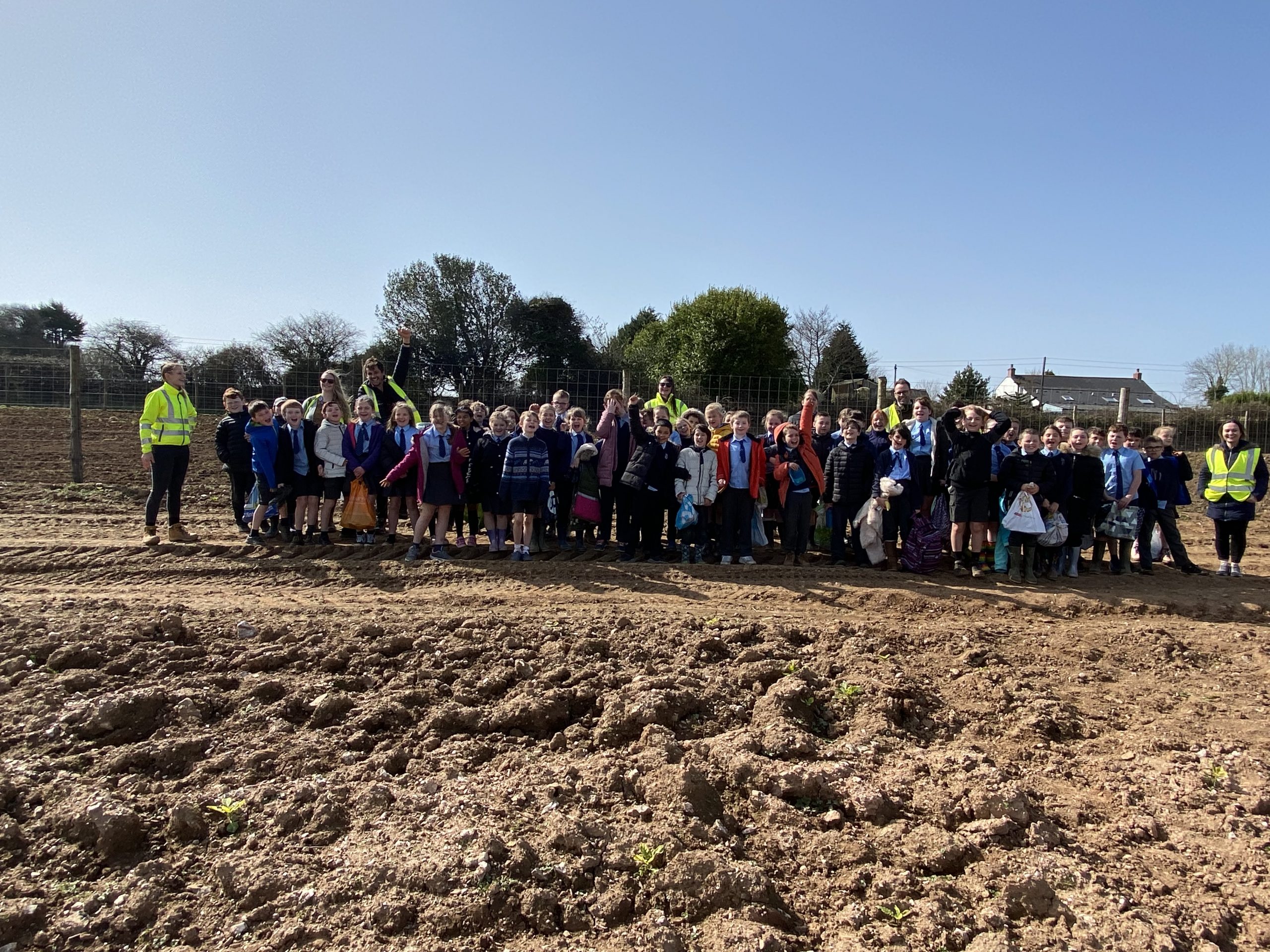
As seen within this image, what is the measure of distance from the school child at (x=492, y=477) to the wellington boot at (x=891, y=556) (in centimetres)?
397

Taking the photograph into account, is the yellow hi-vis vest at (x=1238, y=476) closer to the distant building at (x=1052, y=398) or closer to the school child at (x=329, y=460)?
the distant building at (x=1052, y=398)

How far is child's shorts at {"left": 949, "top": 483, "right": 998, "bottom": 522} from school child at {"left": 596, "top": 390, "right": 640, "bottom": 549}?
→ 3367 mm

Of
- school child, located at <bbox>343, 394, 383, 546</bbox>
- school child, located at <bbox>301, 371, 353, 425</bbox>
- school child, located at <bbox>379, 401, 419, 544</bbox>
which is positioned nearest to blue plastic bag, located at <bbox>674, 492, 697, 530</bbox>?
school child, located at <bbox>379, 401, 419, 544</bbox>

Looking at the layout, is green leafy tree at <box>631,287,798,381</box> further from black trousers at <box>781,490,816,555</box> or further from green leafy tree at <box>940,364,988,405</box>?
black trousers at <box>781,490,816,555</box>

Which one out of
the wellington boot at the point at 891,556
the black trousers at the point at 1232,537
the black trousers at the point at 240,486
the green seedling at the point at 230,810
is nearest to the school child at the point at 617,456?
the wellington boot at the point at 891,556

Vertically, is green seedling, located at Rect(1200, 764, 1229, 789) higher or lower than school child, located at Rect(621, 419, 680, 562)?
lower

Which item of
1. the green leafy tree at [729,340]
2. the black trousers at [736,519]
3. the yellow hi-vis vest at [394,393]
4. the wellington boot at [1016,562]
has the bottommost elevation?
the wellington boot at [1016,562]

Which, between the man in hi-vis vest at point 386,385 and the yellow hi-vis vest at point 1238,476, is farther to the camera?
the man in hi-vis vest at point 386,385

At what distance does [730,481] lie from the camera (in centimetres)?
783

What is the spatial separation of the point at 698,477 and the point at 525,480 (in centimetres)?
179

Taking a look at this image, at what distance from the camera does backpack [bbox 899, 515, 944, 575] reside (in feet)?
25.4

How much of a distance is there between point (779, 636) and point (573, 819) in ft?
7.87

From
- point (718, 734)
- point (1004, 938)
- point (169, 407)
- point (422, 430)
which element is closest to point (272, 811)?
point (718, 734)

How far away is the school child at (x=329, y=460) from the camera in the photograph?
8.04 m
